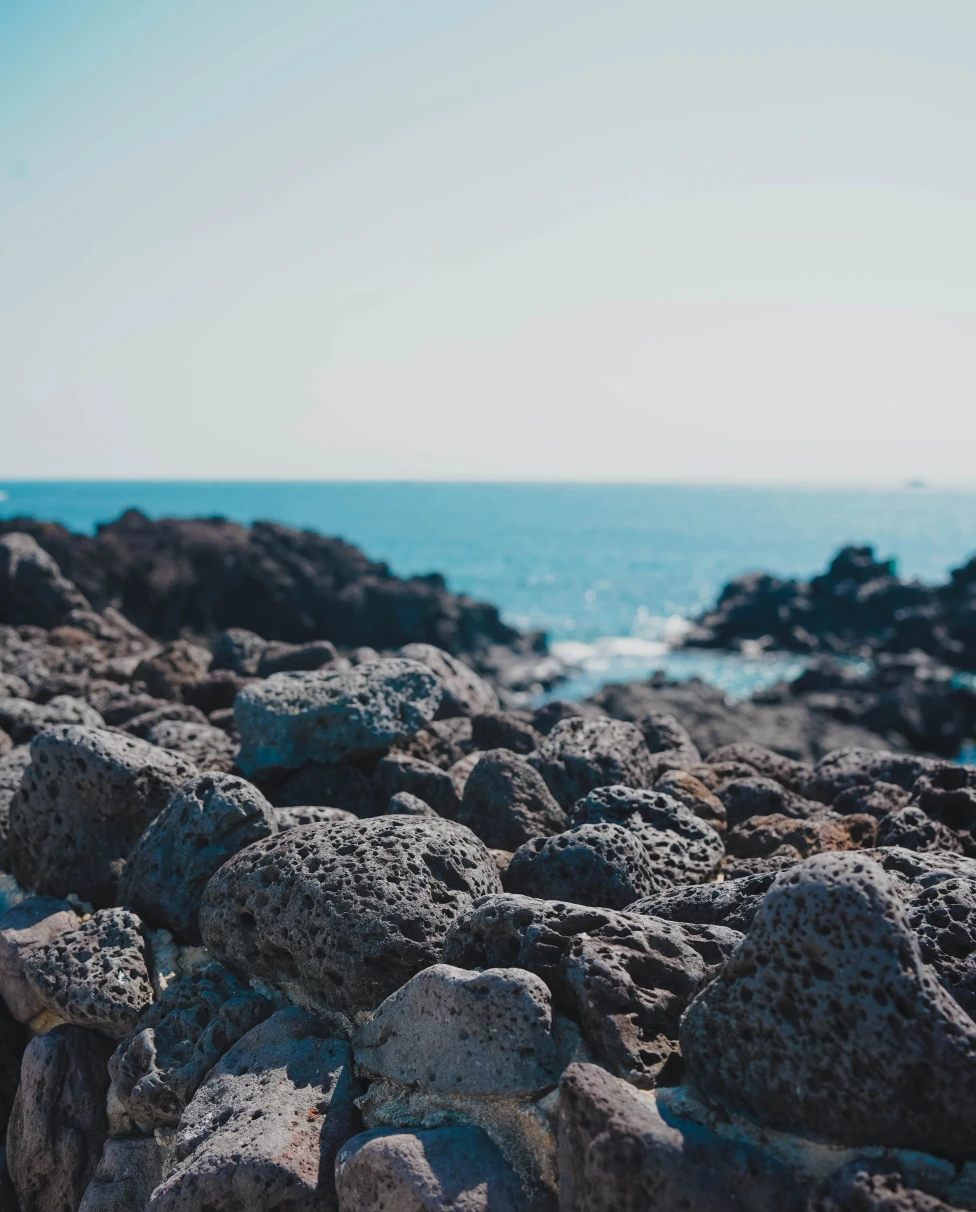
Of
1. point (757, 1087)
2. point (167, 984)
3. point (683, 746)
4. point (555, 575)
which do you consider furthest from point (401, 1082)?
point (555, 575)

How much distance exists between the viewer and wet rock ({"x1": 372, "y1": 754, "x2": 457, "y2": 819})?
530 cm

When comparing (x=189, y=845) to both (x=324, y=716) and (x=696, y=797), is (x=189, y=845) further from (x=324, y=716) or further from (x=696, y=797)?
(x=696, y=797)

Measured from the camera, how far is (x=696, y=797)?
17.3 feet

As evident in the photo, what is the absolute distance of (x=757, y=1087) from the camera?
2648 mm

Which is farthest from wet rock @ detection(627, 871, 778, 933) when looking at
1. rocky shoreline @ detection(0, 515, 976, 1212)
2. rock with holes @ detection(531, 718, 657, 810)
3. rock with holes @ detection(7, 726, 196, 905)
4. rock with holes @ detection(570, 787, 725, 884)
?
rock with holes @ detection(7, 726, 196, 905)

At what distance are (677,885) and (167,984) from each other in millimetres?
2108

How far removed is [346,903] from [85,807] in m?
1.86

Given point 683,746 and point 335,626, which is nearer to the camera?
point 683,746

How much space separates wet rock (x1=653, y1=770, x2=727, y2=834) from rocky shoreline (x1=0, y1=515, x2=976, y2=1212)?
3 centimetres

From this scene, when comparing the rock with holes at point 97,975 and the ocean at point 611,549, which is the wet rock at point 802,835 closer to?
the rock with holes at point 97,975

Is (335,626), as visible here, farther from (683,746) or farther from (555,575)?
(555,575)

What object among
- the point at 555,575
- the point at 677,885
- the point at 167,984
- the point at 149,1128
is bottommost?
the point at 555,575

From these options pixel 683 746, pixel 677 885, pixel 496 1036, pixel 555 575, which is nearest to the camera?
pixel 496 1036

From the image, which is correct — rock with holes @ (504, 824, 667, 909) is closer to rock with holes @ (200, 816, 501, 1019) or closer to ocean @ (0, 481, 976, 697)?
rock with holes @ (200, 816, 501, 1019)
